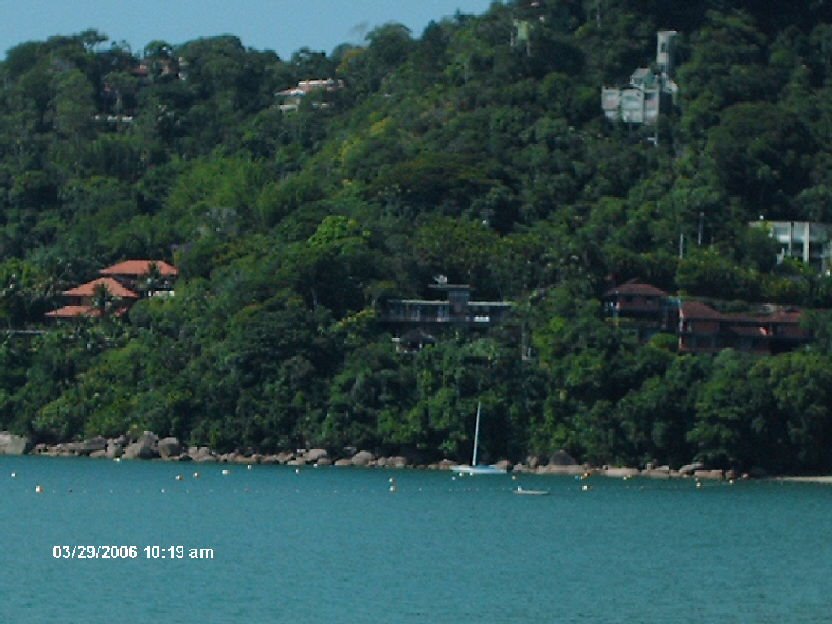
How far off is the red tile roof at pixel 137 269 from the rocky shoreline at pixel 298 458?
1367 centimetres

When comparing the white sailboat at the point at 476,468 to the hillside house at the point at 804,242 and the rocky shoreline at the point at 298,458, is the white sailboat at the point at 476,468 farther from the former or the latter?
the hillside house at the point at 804,242

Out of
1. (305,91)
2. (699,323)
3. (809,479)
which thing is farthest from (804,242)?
(305,91)

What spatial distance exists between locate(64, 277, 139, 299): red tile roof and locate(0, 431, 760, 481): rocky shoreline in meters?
10.6

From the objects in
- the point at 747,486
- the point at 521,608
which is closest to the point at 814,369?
the point at 747,486

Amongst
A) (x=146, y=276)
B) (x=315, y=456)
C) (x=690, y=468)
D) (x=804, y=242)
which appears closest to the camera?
(x=690, y=468)

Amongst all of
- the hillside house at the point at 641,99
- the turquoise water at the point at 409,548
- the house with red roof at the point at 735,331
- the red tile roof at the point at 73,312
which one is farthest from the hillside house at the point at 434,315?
the hillside house at the point at 641,99

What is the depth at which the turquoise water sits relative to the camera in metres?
38.9

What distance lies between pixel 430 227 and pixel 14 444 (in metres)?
19.1

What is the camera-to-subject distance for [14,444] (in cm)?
8156

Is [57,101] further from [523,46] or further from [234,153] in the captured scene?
[523,46]

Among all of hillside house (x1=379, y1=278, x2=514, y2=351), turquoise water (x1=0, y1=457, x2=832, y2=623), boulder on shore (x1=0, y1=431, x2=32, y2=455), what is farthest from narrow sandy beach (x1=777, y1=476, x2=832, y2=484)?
boulder on shore (x1=0, y1=431, x2=32, y2=455)

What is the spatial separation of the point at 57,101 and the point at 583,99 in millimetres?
34260

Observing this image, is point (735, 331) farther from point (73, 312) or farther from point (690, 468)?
point (73, 312)

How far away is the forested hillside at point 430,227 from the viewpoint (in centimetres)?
7500
